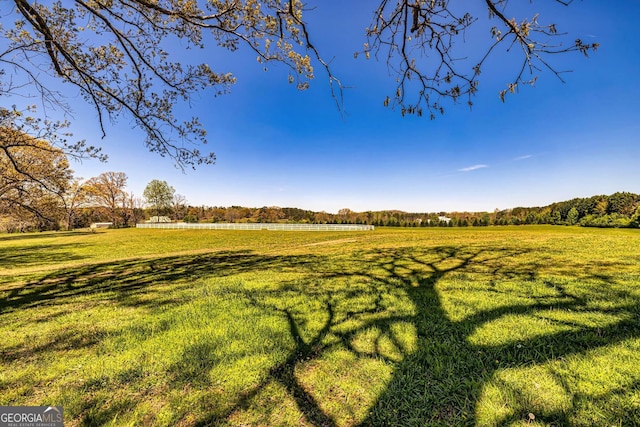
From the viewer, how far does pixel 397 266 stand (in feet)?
27.9

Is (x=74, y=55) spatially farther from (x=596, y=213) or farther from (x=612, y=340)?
(x=596, y=213)

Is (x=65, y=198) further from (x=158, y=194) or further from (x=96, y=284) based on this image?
(x=158, y=194)

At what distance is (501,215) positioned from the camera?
5538 centimetres

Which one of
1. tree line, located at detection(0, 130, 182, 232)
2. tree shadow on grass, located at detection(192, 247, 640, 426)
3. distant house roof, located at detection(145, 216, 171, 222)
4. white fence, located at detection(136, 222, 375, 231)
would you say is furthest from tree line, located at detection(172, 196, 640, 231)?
tree shadow on grass, located at detection(192, 247, 640, 426)

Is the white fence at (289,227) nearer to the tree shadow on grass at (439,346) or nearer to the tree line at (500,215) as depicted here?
the tree line at (500,215)

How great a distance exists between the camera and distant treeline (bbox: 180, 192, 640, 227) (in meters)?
35.4

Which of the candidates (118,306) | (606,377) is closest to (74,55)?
(118,306)

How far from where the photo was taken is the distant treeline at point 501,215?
116 ft

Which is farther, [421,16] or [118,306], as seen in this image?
[118,306]

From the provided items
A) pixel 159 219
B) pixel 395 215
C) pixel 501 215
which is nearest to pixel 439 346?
pixel 395 215

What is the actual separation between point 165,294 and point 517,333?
672cm

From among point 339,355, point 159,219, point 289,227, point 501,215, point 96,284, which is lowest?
point 96,284

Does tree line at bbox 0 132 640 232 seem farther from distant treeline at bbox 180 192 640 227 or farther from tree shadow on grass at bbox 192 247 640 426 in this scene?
tree shadow on grass at bbox 192 247 640 426

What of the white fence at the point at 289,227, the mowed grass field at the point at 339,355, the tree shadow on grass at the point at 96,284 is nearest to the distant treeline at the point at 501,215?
the white fence at the point at 289,227
